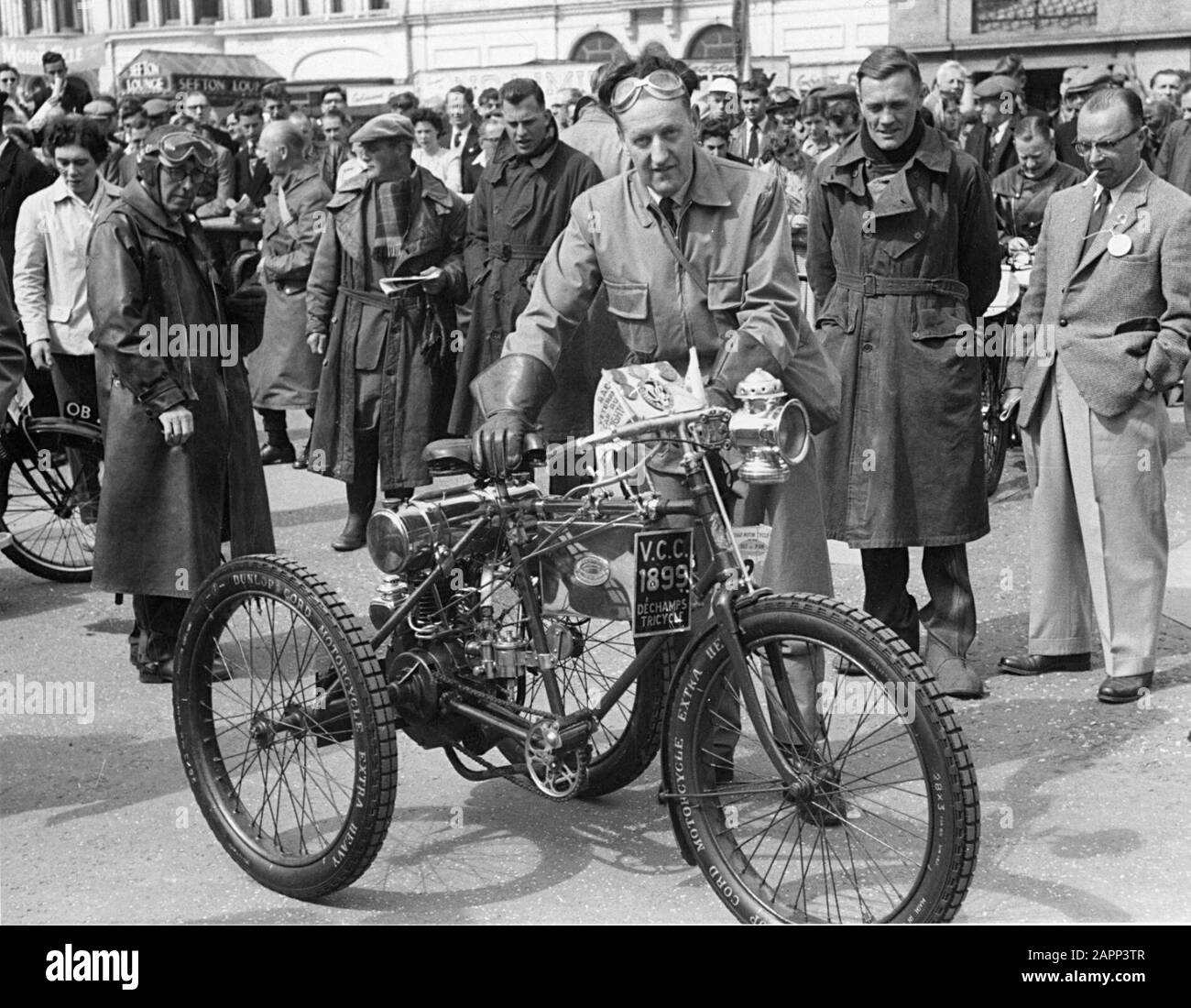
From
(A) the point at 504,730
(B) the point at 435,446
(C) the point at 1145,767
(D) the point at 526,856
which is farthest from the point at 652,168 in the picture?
(C) the point at 1145,767

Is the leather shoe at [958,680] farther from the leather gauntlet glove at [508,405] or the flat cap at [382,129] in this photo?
the flat cap at [382,129]

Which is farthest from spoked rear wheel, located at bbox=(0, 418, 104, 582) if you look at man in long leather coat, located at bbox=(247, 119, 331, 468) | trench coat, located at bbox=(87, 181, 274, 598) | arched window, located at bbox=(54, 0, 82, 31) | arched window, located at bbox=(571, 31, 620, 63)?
arched window, located at bbox=(54, 0, 82, 31)

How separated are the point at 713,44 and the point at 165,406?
38131 mm

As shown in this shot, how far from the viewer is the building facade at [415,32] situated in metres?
38.1

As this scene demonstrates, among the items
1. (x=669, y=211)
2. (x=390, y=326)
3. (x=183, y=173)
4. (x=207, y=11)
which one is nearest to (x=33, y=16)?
(x=207, y=11)

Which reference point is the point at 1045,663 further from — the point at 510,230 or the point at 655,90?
the point at 510,230

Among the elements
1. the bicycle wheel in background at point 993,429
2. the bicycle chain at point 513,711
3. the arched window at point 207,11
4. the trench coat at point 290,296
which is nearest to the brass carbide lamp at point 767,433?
the bicycle chain at point 513,711

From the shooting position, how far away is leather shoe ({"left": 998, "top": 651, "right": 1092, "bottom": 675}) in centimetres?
642

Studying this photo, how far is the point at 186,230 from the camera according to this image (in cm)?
650

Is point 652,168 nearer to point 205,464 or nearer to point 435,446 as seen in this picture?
point 435,446

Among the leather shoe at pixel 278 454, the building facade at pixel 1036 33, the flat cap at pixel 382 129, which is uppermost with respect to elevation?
the building facade at pixel 1036 33

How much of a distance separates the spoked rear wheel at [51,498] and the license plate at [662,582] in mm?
4594

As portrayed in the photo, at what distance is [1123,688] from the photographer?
6.06 metres
